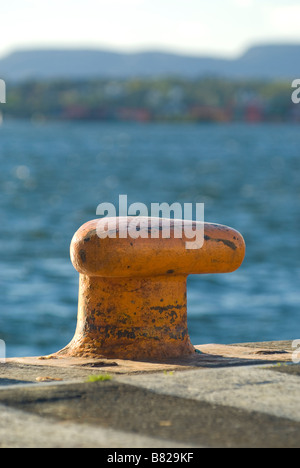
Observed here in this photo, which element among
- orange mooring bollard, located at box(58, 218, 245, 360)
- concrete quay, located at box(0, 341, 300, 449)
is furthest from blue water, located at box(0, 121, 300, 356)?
concrete quay, located at box(0, 341, 300, 449)

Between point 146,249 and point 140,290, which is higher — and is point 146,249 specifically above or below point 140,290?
above

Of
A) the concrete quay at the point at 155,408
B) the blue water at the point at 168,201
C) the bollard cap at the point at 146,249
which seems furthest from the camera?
the blue water at the point at 168,201

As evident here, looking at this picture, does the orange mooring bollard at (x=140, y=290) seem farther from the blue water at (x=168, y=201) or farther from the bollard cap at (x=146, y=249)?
the blue water at (x=168, y=201)

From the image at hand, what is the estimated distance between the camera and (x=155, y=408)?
3941 mm

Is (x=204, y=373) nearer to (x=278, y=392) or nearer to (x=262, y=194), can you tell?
(x=278, y=392)

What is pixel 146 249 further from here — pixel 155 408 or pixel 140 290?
pixel 155 408

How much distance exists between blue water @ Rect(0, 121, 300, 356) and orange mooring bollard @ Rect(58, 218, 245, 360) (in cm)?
1046

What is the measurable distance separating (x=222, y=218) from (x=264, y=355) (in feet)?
104

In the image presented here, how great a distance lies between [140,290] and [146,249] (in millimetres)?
348

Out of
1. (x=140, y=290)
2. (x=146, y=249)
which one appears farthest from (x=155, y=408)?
(x=140, y=290)

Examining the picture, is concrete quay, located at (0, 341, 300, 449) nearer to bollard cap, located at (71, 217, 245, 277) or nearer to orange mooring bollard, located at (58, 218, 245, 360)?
orange mooring bollard, located at (58, 218, 245, 360)

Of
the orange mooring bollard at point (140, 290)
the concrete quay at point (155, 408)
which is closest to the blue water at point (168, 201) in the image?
the orange mooring bollard at point (140, 290)

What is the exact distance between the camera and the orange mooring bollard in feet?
17.4

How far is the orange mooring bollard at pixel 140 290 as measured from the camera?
209 inches
